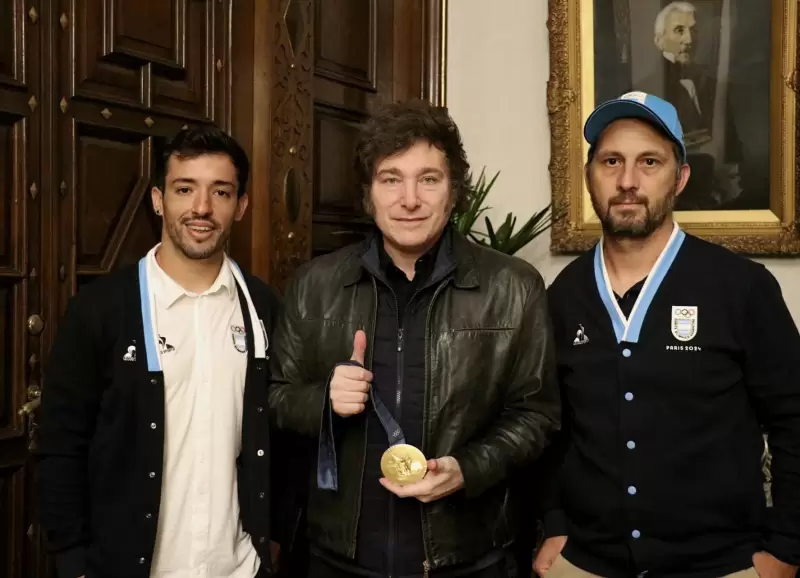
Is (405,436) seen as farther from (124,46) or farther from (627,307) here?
(124,46)

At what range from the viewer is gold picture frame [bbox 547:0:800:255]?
288 cm

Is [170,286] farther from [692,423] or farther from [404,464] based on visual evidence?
[692,423]

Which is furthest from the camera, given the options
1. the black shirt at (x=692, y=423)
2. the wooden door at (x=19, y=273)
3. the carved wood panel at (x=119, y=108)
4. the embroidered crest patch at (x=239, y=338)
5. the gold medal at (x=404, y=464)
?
the carved wood panel at (x=119, y=108)

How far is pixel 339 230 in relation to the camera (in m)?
3.05

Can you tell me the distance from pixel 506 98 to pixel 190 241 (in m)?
1.97

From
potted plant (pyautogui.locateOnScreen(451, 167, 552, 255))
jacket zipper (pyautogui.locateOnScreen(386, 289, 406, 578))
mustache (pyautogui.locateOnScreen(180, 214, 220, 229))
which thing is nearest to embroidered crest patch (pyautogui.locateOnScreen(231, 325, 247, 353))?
mustache (pyautogui.locateOnScreen(180, 214, 220, 229))

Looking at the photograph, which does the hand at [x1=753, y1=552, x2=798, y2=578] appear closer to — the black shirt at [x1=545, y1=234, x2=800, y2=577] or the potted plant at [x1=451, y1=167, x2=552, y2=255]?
the black shirt at [x1=545, y1=234, x2=800, y2=577]

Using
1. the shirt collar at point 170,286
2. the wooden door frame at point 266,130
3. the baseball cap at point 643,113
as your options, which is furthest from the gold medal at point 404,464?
the wooden door frame at point 266,130

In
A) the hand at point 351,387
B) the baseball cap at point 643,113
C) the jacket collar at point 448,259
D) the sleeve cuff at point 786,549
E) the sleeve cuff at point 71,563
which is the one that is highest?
the baseball cap at point 643,113

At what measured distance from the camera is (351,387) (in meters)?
1.60

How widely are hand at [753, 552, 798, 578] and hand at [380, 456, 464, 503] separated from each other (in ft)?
2.35

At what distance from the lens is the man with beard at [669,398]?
1760 millimetres

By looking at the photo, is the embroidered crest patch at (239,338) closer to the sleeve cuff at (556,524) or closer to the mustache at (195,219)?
the mustache at (195,219)

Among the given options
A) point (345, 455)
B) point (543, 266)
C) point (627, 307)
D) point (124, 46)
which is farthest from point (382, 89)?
point (345, 455)
